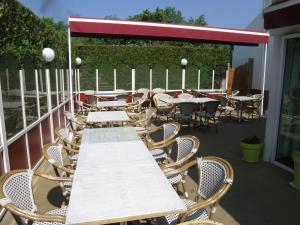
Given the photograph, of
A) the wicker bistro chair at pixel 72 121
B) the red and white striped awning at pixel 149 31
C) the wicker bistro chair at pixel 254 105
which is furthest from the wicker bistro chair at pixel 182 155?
the wicker bistro chair at pixel 254 105

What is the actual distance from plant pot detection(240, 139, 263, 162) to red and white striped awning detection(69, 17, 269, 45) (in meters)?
3.68

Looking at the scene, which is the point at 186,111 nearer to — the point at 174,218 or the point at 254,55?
the point at 174,218

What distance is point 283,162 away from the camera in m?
4.78

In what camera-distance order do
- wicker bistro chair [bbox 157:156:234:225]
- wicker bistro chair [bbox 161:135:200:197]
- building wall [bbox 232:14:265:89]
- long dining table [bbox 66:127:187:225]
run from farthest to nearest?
1. building wall [bbox 232:14:265:89]
2. wicker bistro chair [bbox 161:135:200:197]
3. wicker bistro chair [bbox 157:156:234:225]
4. long dining table [bbox 66:127:187:225]

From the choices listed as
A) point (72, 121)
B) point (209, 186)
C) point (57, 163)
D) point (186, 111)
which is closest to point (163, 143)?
point (209, 186)

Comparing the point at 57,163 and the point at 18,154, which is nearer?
the point at 57,163

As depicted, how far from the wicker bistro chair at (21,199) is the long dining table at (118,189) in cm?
22

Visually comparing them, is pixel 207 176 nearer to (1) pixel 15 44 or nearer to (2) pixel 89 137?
(2) pixel 89 137

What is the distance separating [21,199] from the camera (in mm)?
2352

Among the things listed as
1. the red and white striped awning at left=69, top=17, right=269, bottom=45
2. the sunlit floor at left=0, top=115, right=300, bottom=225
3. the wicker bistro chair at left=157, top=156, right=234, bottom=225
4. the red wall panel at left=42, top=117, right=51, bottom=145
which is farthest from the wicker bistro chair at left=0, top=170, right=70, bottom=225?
the red and white striped awning at left=69, top=17, right=269, bottom=45

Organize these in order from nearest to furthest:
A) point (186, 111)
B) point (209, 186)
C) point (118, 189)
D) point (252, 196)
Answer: point (118, 189), point (209, 186), point (252, 196), point (186, 111)

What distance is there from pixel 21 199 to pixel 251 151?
385 cm

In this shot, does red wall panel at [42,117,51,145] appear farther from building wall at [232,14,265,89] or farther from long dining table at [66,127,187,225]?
building wall at [232,14,265,89]

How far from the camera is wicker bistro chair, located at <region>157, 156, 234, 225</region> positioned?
227 cm
